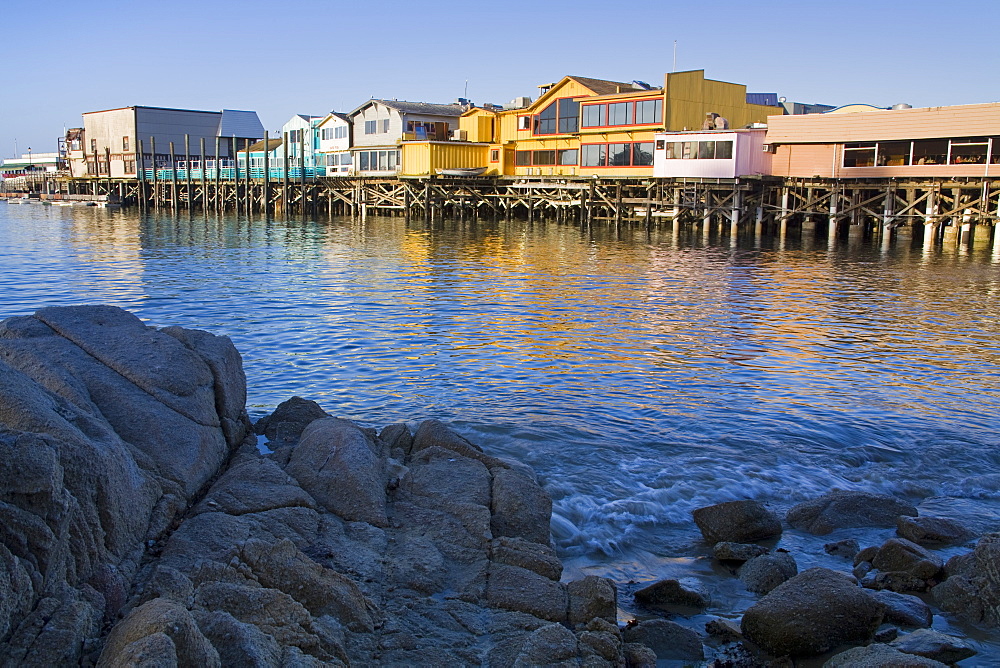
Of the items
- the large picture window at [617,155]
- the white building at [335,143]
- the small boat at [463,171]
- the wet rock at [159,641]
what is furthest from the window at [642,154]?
the wet rock at [159,641]

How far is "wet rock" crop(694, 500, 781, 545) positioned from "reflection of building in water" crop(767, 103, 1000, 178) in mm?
30867

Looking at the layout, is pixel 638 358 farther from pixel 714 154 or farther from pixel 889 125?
pixel 714 154

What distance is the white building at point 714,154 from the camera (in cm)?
3975

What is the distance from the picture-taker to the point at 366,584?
578cm

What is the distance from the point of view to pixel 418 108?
57.5 metres

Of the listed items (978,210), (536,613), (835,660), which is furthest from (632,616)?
(978,210)

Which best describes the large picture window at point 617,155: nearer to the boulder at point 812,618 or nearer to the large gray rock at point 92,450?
the large gray rock at point 92,450

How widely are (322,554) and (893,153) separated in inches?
1509

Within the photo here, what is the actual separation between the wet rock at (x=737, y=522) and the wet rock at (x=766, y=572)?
0.58m

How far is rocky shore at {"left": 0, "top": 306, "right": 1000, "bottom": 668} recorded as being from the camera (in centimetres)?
453

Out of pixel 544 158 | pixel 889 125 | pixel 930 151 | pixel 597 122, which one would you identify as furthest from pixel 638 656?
pixel 544 158

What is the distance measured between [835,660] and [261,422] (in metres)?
6.35

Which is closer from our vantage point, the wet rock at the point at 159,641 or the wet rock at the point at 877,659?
the wet rock at the point at 159,641

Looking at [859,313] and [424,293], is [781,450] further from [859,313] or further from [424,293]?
[424,293]
